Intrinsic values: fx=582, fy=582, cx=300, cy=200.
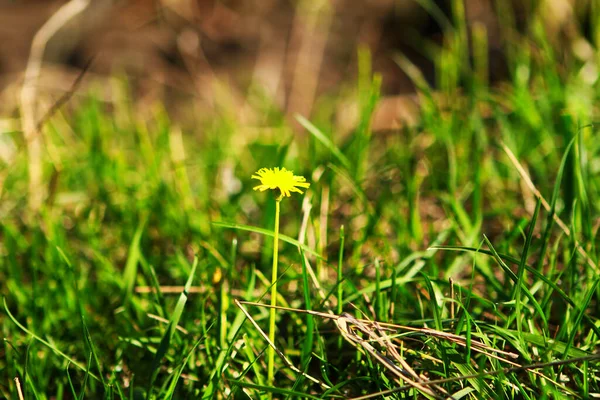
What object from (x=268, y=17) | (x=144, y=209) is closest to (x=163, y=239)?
(x=144, y=209)

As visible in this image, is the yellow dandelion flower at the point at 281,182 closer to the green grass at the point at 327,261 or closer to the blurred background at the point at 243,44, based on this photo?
the green grass at the point at 327,261

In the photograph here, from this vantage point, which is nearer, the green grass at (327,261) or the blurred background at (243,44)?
the green grass at (327,261)

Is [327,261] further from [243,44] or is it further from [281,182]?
[243,44]

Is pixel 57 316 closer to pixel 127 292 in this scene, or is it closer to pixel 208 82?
pixel 127 292

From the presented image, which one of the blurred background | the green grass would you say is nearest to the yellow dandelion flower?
the green grass

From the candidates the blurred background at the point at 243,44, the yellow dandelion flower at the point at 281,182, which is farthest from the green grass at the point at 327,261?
the blurred background at the point at 243,44

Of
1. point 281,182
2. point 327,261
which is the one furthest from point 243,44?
point 281,182

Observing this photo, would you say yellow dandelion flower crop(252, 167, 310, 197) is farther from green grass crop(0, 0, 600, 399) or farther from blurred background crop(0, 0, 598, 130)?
blurred background crop(0, 0, 598, 130)
